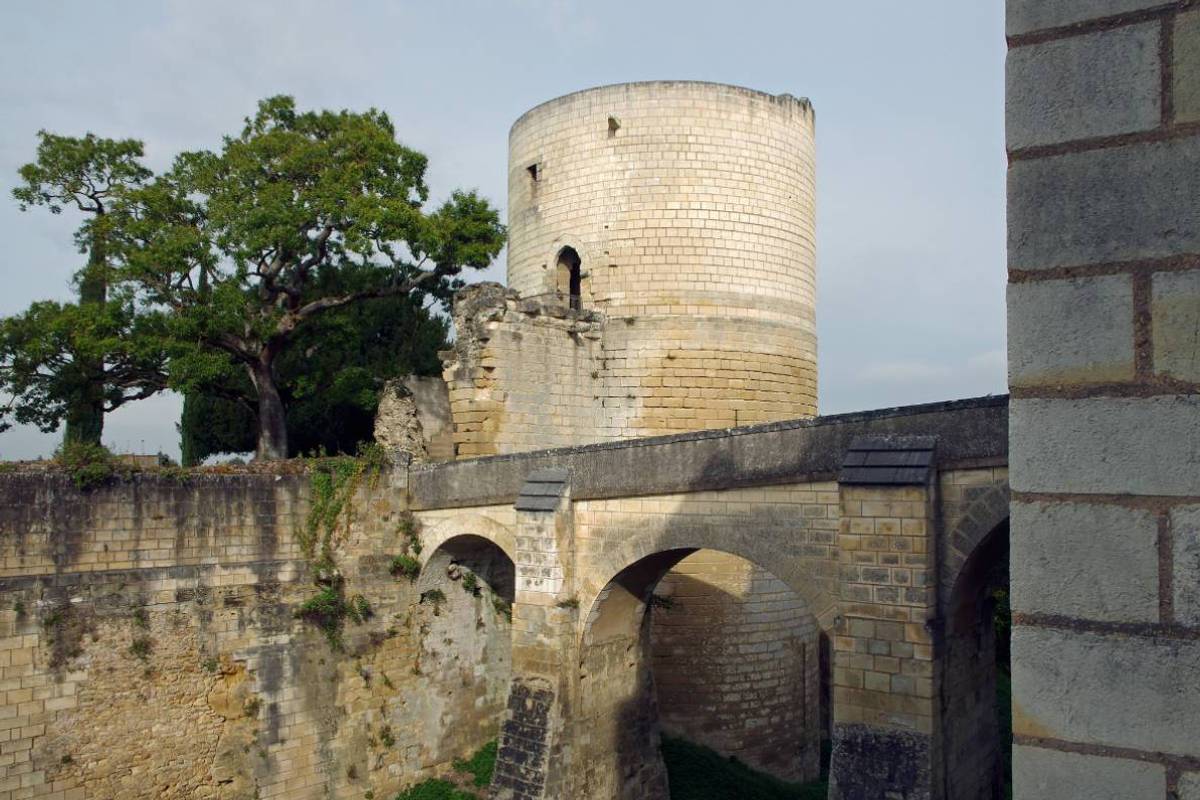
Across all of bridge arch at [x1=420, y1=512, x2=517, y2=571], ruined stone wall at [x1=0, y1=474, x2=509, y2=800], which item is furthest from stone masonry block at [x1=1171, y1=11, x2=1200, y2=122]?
ruined stone wall at [x1=0, y1=474, x2=509, y2=800]

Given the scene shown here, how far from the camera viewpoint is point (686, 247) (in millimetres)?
16297

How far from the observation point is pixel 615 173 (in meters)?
16.6

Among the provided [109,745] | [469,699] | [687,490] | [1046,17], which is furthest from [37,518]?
[1046,17]

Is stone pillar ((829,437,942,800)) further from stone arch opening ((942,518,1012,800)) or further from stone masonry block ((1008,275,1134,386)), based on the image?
stone masonry block ((1008,275,1134,386))

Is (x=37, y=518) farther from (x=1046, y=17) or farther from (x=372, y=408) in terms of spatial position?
(x=1046, y=17)

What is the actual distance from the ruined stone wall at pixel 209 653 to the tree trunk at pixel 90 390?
5529 millimetres

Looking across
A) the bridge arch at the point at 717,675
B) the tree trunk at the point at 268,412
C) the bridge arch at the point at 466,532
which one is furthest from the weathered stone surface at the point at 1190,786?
the tree trunk at the point at 268,412

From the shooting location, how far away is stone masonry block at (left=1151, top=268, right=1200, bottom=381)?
1778mm

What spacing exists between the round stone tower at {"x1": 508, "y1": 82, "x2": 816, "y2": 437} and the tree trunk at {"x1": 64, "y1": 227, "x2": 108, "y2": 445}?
781 centimetres

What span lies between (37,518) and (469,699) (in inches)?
257

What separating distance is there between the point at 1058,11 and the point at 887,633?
7.04m

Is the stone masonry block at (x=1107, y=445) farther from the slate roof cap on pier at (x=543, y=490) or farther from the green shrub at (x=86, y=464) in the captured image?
the green shrub at (x=86, y=464)

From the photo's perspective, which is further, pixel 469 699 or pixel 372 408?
pixel 372 408

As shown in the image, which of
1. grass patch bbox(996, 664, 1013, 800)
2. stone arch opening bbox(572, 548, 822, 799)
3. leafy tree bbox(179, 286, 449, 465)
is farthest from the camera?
leafy tree bbox(179, 286, 449, 465)
